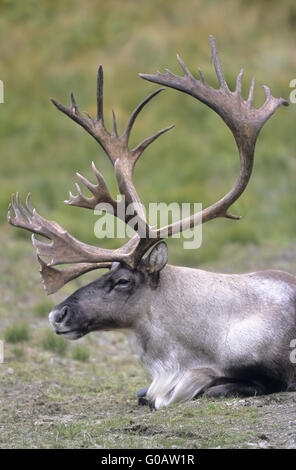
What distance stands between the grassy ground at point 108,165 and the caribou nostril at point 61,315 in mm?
662

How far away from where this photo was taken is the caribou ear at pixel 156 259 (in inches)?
246

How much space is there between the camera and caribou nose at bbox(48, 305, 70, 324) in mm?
6105

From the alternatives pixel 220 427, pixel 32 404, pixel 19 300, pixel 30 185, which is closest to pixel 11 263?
pixel 19 300

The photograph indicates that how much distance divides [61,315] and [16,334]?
8.60 feet

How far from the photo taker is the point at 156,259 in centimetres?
630

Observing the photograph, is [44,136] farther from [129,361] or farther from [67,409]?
[67,409]

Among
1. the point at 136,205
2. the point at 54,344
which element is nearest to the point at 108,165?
the point at 54,344

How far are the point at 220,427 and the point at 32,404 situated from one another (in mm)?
1808

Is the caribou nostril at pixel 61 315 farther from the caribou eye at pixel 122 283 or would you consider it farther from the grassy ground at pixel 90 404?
the grassy ground at pixel 90 404

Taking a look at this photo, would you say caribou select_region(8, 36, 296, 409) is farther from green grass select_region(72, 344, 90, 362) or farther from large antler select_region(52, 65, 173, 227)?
green grass select_region(72, 344, 90, 362)

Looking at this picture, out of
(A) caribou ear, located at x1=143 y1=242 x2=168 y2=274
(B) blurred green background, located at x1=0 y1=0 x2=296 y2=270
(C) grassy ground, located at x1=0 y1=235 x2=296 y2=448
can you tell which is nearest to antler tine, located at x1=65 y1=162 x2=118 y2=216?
(A) caribou ear, located at x1=143 y1=242 x2=168 y2=274

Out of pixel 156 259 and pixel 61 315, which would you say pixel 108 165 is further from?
pixel 61 315

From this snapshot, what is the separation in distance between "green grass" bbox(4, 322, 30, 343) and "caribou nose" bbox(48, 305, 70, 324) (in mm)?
2570

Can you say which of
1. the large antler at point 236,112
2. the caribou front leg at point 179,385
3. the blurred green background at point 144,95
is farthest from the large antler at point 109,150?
the blurred green background at point 144,95
